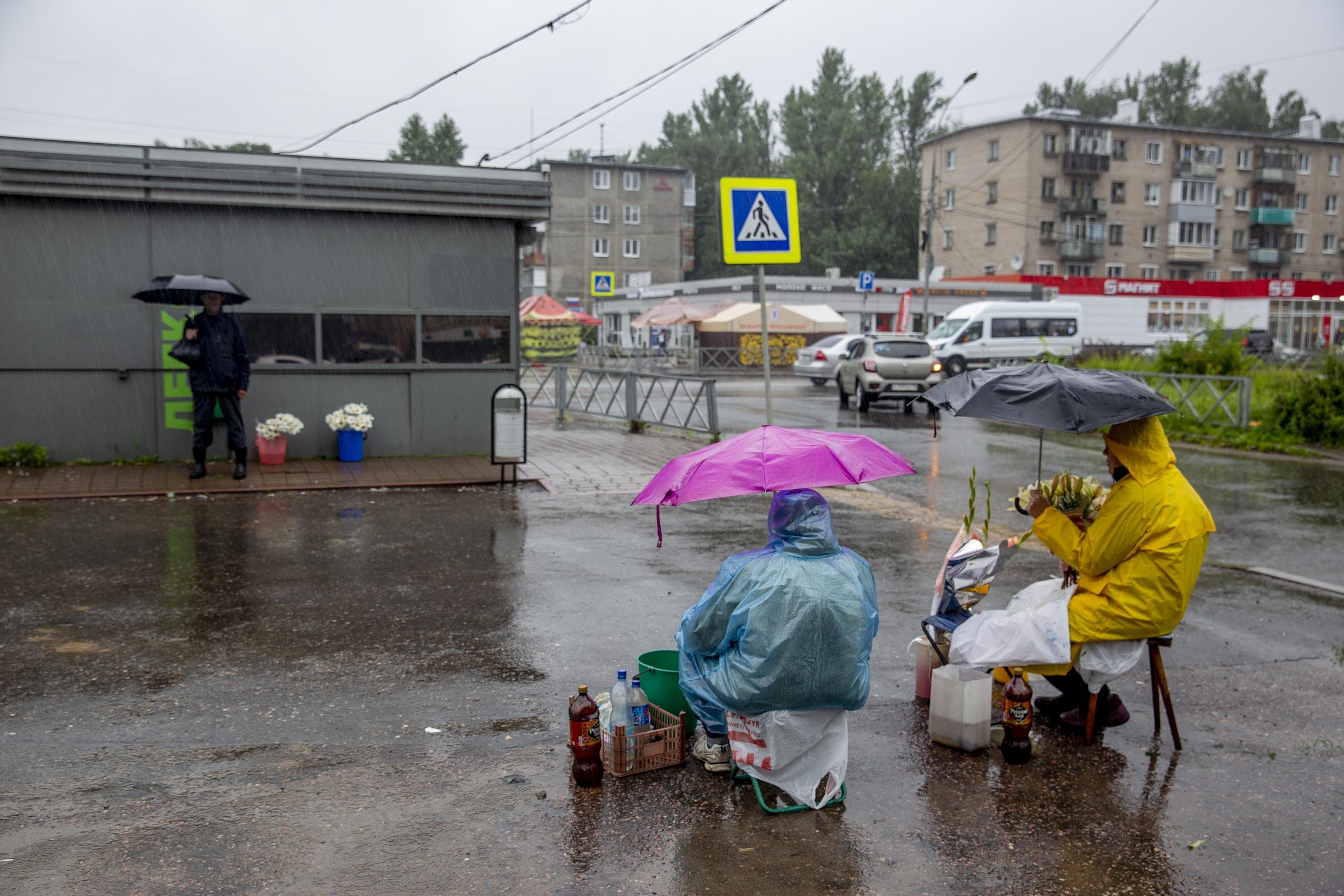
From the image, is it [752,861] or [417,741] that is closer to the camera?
[752,861]

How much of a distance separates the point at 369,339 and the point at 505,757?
30.8 ft

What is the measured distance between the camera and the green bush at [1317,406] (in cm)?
1653

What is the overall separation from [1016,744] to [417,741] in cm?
264

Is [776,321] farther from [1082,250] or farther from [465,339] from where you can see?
[465,339]

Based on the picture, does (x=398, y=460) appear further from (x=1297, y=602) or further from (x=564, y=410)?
(x=1297, y=602)

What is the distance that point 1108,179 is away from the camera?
2542 inches

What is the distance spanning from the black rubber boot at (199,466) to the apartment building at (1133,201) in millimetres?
52259

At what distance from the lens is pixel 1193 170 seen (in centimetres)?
6619

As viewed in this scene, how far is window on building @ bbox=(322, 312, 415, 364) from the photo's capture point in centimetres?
1301

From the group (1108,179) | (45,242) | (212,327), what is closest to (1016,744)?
(212,327)

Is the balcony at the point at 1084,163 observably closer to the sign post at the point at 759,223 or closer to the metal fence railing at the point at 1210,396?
the metal fence railing at the point at 1210,396

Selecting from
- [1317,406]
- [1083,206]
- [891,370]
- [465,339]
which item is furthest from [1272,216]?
[465,339]

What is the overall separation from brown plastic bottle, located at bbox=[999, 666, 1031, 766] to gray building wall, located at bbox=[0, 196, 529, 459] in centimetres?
999

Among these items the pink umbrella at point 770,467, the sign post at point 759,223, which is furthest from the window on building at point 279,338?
the pink umbrella at point 770,467
